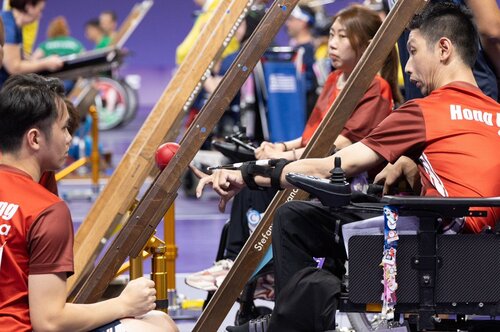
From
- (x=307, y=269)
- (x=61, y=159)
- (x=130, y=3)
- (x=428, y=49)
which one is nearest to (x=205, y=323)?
(x=307, y=269)

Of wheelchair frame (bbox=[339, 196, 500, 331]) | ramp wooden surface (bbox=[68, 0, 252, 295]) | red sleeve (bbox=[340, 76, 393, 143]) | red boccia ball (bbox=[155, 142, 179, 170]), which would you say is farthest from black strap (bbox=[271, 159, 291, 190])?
ramp wooden surface (bbox=[68, 0, 252, 295])

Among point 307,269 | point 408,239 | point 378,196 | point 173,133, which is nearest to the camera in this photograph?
point 408,239

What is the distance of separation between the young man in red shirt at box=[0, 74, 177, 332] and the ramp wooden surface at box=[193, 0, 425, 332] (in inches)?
27.8

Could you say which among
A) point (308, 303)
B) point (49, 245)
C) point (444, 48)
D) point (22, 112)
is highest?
point (444, 48)

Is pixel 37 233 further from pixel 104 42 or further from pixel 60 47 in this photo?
pixel 104 42

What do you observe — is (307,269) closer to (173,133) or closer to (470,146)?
(470,146)

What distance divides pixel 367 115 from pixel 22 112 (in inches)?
77.8

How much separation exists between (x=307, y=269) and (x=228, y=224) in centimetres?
201

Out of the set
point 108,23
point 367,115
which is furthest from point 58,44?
point 367,115

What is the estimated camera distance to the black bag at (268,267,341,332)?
11.4 ft

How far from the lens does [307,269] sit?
3604 millimetres

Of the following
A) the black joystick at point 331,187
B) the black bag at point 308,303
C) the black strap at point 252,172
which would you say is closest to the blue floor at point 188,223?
the black strap at point 252,172

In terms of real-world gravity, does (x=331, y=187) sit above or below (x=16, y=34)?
below

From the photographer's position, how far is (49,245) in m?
3.12
